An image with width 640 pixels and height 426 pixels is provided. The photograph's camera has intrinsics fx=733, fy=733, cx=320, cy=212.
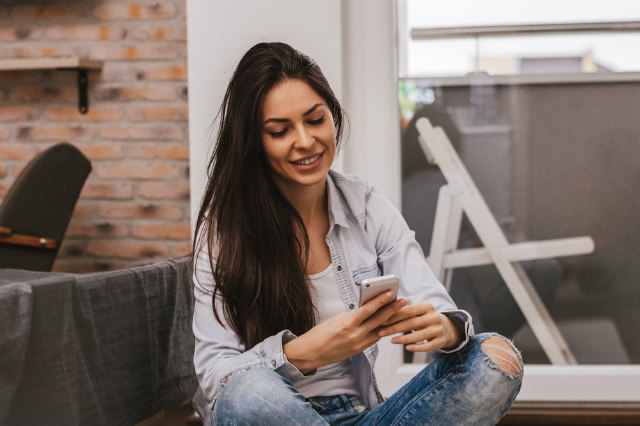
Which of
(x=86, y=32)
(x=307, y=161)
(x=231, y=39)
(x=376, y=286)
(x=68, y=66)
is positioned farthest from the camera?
(x=86, y=32)

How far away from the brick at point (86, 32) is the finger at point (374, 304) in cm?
158

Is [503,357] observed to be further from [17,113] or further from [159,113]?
Result: [17,113]

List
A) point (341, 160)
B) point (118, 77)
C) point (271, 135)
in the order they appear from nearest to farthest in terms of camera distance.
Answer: point (271, 135), point (341, 160), point (118, 77)

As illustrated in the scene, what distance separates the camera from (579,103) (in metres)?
2.11

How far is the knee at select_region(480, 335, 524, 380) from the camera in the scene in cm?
131

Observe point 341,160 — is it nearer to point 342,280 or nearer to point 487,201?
point 487,201

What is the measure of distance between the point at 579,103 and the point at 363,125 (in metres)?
0.62

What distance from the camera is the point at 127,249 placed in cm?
247

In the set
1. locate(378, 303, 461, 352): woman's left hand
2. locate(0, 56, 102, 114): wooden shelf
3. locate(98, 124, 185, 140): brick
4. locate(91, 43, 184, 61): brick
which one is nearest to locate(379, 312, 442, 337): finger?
locate(378, 303, 461, 352): woman's left hand

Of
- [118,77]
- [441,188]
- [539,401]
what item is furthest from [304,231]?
[118,77]

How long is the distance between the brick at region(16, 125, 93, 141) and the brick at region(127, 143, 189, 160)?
6.6 inches

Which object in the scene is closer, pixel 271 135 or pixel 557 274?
pixel 271 135

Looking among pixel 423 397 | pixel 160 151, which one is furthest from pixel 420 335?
pixel 160 151

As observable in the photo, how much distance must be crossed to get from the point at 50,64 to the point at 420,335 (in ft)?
5.41
